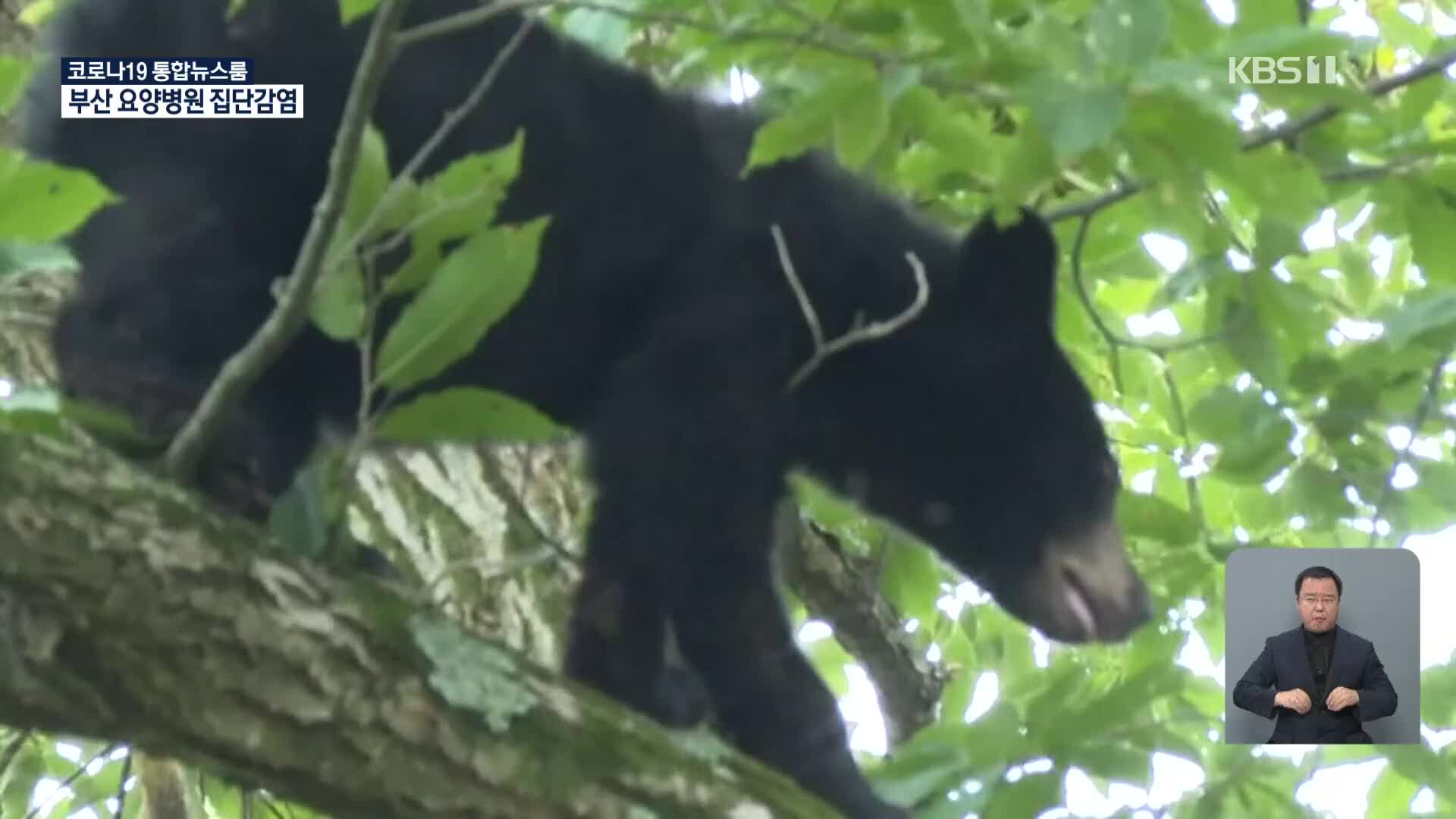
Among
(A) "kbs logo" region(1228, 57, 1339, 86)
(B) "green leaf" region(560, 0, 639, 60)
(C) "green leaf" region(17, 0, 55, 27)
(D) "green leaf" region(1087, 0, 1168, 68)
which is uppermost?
(C) "green leaf" region(17, 0, 55, 27)

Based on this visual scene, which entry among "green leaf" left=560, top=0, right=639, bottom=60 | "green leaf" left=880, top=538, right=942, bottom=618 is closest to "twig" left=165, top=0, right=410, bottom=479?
"green leaf" left=560, top=0, right=639, bottom=60

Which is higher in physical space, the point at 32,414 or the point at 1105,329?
the point at 1105,329

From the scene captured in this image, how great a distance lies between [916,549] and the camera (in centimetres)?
366

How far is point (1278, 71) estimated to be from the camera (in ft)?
6.41

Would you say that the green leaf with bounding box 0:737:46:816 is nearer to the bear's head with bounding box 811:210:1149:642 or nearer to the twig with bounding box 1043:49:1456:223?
the bear's head with bounding box 811:210:1149:642

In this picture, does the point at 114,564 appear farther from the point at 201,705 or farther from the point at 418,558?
the point at 418,558

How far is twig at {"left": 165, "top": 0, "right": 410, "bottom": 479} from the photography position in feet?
5.62

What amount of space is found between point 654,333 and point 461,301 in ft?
4.32

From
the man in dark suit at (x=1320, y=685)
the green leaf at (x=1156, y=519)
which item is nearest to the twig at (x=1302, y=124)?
the green leaf at (x=1156, y=519)

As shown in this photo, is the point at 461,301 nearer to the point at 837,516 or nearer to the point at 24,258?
the point at 24,258

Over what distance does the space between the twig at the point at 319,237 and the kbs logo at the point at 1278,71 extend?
2.92 ft

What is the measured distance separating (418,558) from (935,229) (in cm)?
124

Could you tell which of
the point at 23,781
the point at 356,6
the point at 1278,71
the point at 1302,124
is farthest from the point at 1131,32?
the point at 23,781
